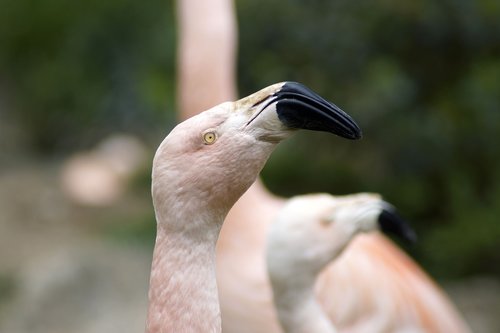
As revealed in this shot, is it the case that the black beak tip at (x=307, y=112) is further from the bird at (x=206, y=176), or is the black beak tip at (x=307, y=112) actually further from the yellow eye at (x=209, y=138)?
the yellow eye at (x=209, y=138)

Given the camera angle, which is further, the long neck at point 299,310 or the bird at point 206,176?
the long neck at point 299,310

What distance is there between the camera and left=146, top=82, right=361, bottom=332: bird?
1640mm

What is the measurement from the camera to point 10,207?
7.84 m

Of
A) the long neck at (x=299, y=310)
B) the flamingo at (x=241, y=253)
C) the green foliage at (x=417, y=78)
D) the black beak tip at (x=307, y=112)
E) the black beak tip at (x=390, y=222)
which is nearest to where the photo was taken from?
the black beak tip at (x=307, y=112)

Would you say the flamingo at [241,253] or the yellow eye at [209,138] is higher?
the yellow eye at [209,138]

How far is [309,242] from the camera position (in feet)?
8.02

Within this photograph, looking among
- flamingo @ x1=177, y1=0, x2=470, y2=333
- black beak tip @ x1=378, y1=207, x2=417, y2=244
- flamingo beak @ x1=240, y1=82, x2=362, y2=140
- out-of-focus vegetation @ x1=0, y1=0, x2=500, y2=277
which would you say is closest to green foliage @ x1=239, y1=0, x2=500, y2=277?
out-of-focus vegetation @ x1=0, y1=0, x2=500, y2=277

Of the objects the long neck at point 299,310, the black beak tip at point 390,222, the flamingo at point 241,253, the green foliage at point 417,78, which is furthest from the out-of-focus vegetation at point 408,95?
the long neck at point 299,310

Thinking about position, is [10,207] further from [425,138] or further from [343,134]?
[343,134]

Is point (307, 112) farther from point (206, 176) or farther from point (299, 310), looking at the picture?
point (299, 310)

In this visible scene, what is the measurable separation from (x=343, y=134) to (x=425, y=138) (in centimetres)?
330

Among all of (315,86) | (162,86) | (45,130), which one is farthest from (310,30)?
(45,130)

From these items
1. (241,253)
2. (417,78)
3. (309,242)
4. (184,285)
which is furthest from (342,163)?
(184,285)

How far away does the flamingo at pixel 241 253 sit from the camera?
131 inches
